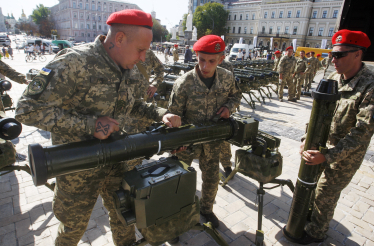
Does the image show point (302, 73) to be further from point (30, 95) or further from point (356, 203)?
point (30, 95)

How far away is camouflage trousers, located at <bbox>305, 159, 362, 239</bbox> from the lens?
2.21 meters

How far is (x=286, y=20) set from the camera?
5878 centimetres

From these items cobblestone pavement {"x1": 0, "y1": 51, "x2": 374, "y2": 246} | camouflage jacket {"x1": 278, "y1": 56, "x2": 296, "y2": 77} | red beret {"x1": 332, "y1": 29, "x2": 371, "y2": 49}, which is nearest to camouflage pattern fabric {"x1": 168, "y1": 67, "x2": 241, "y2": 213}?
cobblestone pavement {"x1": 0, "y1": 51, "x2": 374, "y2": 246}

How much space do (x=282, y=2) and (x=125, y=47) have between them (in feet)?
227

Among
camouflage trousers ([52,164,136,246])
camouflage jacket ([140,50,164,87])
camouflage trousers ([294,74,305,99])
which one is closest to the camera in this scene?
camouflage trousers ([52,164,136,246])

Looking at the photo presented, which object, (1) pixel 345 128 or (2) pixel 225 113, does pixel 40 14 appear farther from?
(1) pixel 345 128

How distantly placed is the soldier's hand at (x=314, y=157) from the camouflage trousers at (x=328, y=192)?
1.17 ft

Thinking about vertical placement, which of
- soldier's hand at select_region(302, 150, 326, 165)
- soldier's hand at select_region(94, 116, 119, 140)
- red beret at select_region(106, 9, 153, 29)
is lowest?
soldier's hand at select_region(302, 150, 326, 165)

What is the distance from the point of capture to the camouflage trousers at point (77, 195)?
1690mm

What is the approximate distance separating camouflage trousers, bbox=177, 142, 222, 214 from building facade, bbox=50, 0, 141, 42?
84.6 m

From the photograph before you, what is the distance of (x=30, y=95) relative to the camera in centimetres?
136

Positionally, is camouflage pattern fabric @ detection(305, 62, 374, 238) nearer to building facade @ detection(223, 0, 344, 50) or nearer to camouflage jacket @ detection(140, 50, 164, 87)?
camouflage jacket @ detection(140, 50, 164, 87)

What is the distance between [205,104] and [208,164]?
2.23 ft

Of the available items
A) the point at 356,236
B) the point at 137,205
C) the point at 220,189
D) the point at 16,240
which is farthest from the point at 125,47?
the point at 356,236
